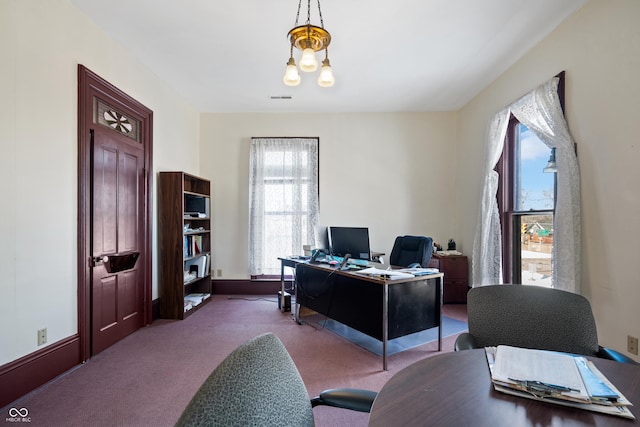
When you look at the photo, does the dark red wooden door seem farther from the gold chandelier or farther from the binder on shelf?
the gold chandelier

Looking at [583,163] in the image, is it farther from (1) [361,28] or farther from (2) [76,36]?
(2) [76,36]

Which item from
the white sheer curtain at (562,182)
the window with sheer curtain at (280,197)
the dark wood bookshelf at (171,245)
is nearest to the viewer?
the white sheer curtain at (562,182)

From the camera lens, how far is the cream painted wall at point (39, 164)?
1.91m

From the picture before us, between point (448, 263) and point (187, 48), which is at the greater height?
point (187, 48)

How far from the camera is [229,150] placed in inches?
187

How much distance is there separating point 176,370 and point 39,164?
6.22ft

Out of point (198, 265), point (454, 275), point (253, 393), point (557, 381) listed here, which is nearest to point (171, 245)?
point (198, 265)

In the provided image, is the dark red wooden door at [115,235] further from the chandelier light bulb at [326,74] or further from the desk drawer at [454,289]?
the desk drawer at [454,289]

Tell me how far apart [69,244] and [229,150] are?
2.77 m

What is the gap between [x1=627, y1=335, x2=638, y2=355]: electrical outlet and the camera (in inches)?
78.2

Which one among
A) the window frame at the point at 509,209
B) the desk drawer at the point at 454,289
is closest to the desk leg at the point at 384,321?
the window frame at the point at 509,209

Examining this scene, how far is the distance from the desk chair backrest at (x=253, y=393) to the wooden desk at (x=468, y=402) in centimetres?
20

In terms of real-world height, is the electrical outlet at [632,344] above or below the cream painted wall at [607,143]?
below

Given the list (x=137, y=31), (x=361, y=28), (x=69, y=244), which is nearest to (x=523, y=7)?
(x=361, y=28)
